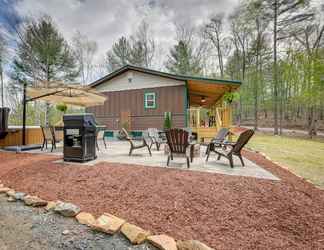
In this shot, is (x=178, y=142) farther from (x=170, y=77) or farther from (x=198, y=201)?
(x=170, y=77)

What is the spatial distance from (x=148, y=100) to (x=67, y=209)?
8951mm

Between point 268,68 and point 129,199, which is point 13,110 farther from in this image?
point 268,68

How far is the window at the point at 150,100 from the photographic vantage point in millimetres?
10898

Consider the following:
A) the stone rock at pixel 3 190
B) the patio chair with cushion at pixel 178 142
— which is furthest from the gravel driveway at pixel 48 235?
the patio chair with cushion at pixel 178 142

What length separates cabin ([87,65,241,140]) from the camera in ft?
33.1

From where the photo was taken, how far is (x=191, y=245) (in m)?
1.90

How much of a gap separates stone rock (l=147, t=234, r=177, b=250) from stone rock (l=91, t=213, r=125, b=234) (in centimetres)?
44

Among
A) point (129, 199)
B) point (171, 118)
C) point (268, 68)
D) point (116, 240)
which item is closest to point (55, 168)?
point (129, 199)

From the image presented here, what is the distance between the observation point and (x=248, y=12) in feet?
52.7

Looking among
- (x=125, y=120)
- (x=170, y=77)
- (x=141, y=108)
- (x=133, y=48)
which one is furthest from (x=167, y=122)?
(x=133, y=48)

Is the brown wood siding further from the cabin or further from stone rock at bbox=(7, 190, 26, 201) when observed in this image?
stone rock at bbox=(7, 190, 26, 201)

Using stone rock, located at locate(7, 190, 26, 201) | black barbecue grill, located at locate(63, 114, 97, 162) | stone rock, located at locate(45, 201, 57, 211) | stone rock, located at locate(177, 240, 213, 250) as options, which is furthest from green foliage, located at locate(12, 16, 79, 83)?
stone rock, located at locate(177, 240, 213, 250)

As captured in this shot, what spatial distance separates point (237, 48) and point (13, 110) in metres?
23.3

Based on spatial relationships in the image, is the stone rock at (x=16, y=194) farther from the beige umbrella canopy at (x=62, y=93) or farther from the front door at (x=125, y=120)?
the front door at (x=125, y=120)
